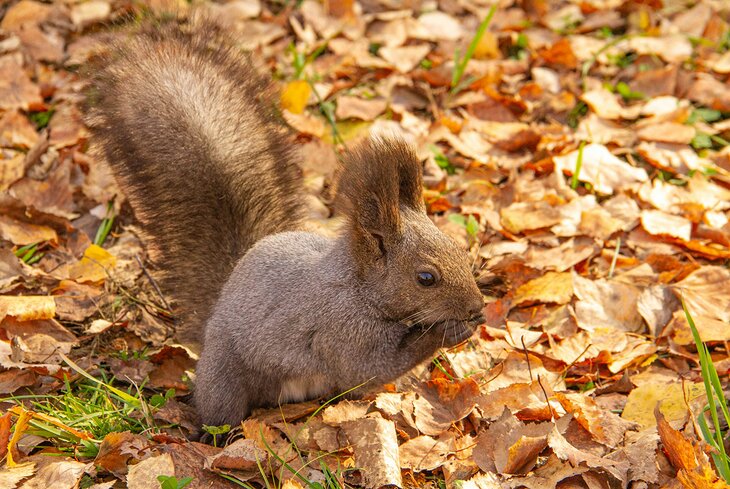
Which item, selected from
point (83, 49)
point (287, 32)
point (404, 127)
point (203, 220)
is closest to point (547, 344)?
point (203, 220)

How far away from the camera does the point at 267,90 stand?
3049 millimetres

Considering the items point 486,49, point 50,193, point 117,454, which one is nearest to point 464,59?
point 486,49

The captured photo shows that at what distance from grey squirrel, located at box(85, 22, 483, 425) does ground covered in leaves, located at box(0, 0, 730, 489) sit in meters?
0.16

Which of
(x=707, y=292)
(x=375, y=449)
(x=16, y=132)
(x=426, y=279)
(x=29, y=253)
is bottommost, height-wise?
(x=707, y=292)

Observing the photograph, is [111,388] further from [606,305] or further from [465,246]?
[606,305]

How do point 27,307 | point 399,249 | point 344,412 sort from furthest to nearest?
point 27,307, point 344,412, point 399,249

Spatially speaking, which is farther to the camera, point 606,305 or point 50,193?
point 50,193

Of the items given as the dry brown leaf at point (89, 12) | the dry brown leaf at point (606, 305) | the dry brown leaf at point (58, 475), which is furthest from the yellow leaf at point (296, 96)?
Answer: the dry brown leaf at point (58, 475)

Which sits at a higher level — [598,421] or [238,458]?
[238,458]

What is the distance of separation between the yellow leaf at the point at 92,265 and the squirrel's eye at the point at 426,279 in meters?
1.44

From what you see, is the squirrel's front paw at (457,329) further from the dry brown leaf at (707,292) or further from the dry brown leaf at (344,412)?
the dry brown leaf at (707,292)

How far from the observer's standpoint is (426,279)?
8.00 ft

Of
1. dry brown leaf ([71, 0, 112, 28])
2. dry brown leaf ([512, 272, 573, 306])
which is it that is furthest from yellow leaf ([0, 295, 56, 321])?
dry brown leaf ([71, 0, 112, 28])

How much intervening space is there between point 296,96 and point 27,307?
69.5 inches
